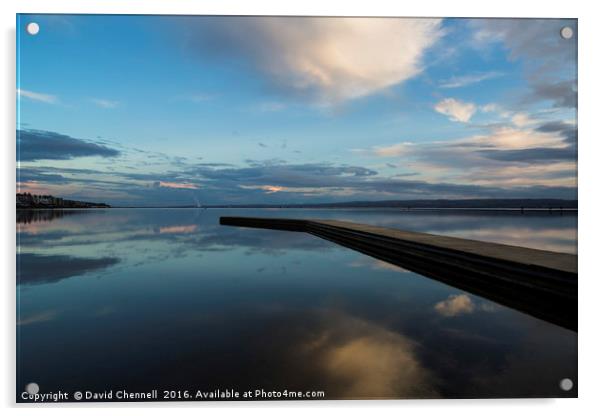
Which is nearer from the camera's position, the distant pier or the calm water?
the calm water

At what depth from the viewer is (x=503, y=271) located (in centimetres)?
619

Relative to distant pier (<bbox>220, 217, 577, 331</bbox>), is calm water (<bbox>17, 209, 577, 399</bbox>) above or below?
below

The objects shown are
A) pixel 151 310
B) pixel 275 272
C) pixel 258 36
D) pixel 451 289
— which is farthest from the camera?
pixel 275 272

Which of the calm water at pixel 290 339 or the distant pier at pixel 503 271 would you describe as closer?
the calm water at pixel 290 339

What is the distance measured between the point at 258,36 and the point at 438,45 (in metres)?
2.42

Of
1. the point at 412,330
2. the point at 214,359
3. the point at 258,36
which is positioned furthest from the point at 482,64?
the point at 214,359

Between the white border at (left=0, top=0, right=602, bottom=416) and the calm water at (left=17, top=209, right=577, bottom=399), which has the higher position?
the white border at (left=0, top=0, right=602, bottom=416)

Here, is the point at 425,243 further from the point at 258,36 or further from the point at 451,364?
the point at 258,36

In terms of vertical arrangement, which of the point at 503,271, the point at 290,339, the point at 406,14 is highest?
the point at 406,14

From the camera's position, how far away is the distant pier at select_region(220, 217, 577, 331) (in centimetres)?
476

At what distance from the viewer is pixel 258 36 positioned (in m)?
4.69

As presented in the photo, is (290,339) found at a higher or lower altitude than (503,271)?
lower

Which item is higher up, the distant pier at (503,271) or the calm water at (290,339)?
the distant pier at (503,271)

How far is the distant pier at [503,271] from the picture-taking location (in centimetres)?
476
